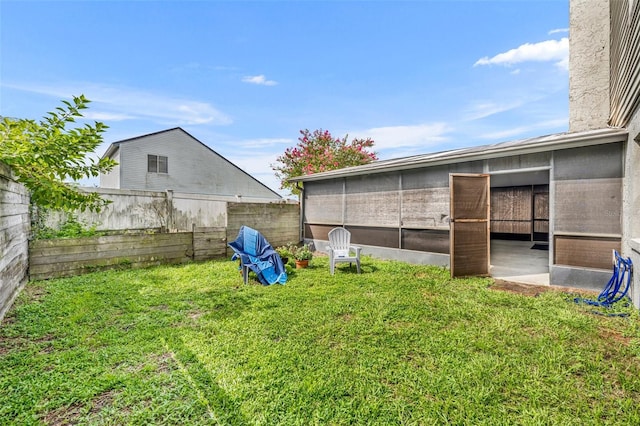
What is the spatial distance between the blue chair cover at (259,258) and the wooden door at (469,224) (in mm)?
3097

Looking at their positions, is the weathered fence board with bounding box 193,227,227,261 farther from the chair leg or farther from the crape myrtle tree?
the crape myrtle tree

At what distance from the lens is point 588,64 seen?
606 centimetres

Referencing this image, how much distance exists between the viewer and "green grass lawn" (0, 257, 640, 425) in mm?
1646

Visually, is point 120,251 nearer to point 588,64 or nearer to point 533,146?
point 533,146

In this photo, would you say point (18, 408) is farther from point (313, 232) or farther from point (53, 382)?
point (313, 232)

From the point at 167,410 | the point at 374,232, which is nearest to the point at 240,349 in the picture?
the point at 167,410

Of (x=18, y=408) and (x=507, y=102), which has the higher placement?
(x=507, y=102)

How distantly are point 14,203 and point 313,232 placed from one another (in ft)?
19.9

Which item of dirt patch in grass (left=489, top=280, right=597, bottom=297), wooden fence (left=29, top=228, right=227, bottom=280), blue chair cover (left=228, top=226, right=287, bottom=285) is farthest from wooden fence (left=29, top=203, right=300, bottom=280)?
dirt patch in grass (left=489, top=280, right=597, bottom=297)

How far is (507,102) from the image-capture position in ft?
29.1

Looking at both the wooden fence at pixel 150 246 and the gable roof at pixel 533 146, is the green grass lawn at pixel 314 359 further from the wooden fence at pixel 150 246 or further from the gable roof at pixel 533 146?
the gable roof at pixel 533 146

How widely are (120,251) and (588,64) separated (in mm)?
10721

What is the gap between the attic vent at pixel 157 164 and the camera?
41.5ft

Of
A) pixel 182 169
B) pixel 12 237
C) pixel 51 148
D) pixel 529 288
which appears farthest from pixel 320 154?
pixel 51 148
